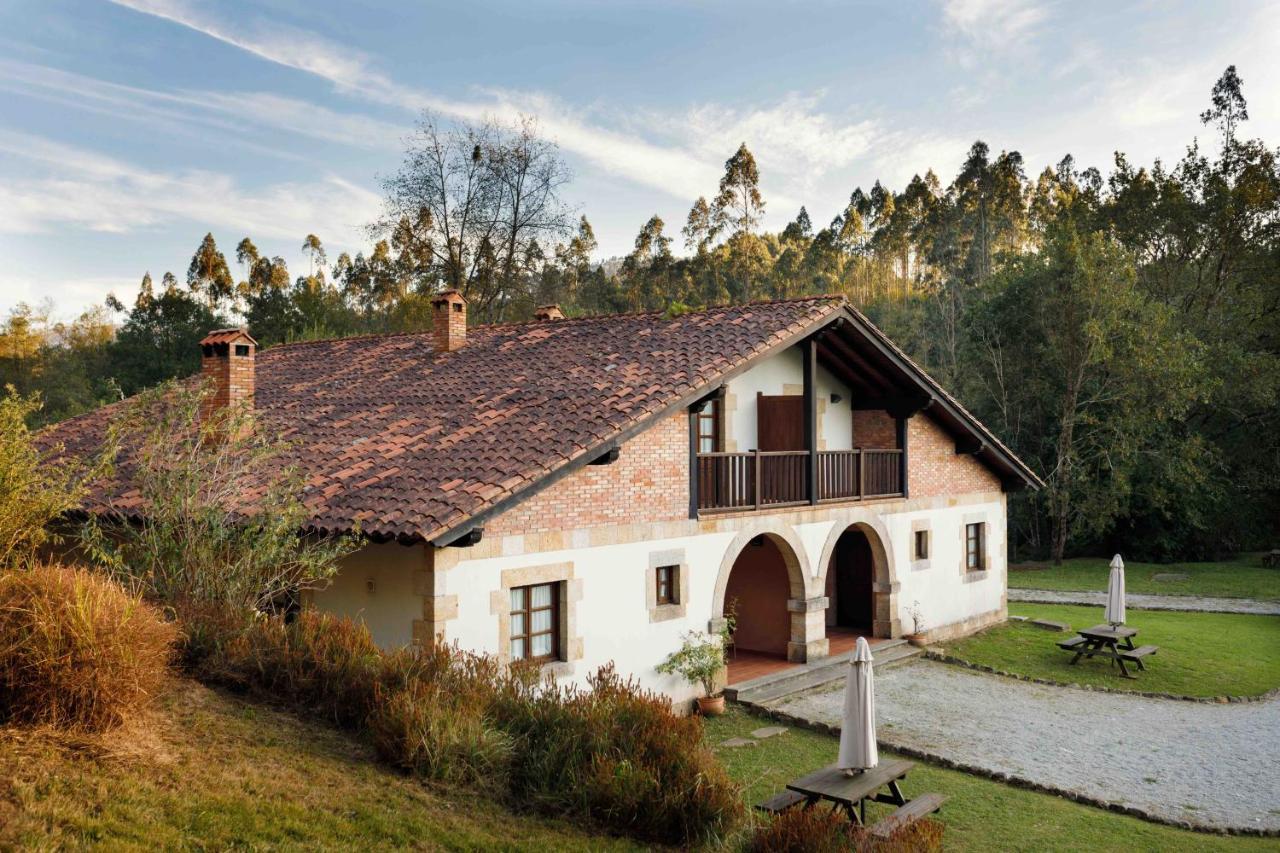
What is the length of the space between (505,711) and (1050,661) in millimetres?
12407

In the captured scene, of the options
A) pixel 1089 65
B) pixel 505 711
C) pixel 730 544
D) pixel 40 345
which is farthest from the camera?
pixel 40 345

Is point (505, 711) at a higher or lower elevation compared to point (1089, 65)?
lower

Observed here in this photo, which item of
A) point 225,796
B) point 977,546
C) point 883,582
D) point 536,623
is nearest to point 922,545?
point 883,582

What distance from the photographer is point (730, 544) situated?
13391mm

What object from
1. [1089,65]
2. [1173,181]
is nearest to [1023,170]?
[1173,181]

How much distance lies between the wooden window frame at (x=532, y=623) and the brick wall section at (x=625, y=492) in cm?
74

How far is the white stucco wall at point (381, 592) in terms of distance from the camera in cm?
994

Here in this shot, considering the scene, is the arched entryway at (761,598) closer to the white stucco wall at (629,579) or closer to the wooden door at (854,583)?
the white stucco wall at (629,579)

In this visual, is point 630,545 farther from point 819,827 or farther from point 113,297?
point 113,297

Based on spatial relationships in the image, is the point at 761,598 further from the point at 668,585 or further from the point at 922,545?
the point at 668,585

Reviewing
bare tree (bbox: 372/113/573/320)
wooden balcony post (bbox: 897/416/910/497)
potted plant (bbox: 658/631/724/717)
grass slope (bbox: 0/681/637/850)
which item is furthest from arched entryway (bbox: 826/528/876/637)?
bare tree (bbox: 372/113/573/320)

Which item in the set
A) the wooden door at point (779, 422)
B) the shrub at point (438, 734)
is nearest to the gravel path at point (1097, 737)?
the wooden door at point (779, 422)

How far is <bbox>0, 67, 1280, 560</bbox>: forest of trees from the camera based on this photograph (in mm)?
28922

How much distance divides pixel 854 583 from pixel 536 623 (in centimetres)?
920
